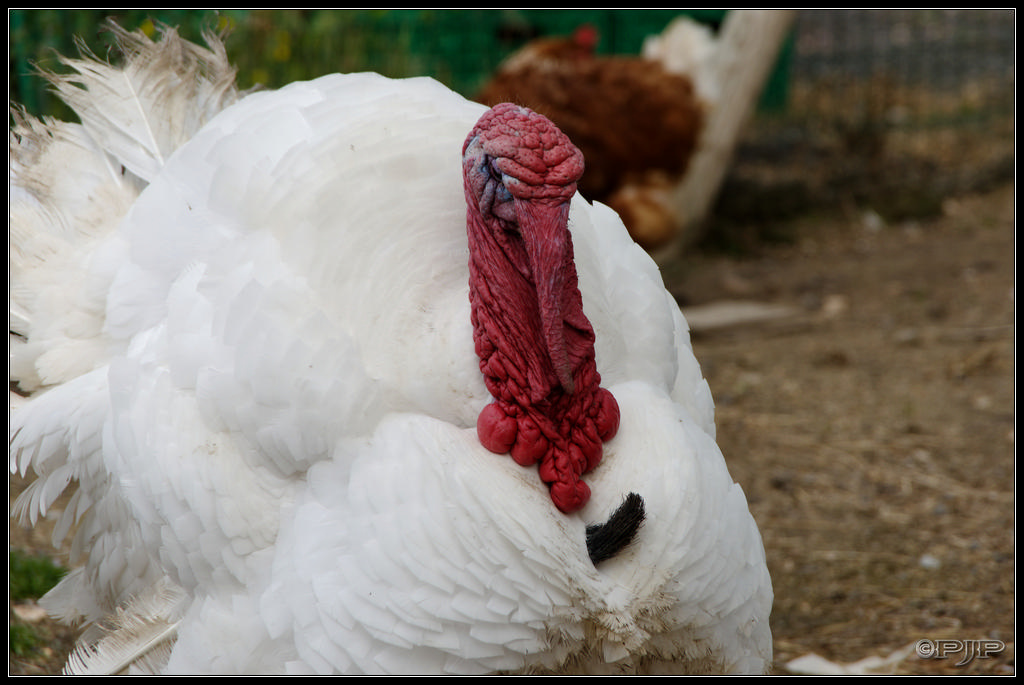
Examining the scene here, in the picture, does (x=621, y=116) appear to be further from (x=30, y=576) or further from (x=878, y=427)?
(x=30, y=576)

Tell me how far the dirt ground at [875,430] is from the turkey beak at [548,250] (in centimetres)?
186

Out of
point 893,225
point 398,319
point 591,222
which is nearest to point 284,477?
point 398,319

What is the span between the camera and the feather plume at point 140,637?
2729 mm

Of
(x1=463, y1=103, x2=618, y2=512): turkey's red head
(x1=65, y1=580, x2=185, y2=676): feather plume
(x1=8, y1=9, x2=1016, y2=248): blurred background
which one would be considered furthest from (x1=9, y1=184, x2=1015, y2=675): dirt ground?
(x1=463, y1=103, x2=618, y2=512): turkey's red head

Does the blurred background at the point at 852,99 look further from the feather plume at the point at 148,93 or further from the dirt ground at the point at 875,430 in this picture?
the feather plume at the point at 148,93

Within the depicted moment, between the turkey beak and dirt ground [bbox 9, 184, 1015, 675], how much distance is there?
186cm

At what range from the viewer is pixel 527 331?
243 centimetres

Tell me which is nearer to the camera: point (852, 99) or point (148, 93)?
point (148, 93)

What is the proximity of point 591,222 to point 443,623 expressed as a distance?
117 centimetres

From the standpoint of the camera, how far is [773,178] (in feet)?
31.1

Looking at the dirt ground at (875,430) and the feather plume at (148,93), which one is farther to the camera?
the dirt ground at (875,430)

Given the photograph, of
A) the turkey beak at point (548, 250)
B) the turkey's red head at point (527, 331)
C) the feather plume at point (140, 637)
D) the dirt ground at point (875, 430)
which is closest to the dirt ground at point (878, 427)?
the dirt ground at point (875, 430)

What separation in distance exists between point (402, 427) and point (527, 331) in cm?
36

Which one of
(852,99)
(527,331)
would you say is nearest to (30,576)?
(527,331)
